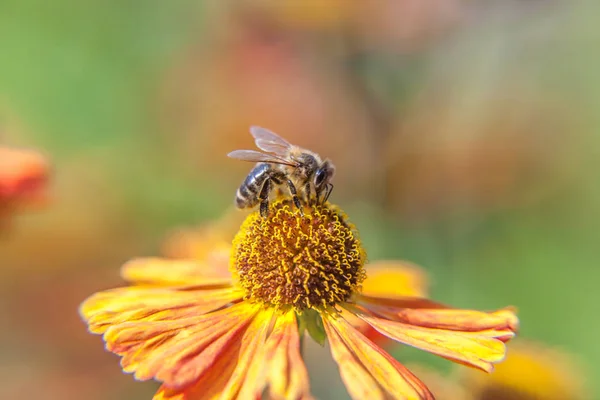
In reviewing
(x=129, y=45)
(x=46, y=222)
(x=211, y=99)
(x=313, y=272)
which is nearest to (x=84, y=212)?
(x=46, y=222)

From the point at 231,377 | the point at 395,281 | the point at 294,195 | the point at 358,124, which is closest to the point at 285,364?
the point at 231,377

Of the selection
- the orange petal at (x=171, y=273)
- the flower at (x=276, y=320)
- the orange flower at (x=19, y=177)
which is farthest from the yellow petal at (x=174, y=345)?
the orange flower at (x=19, y=177)

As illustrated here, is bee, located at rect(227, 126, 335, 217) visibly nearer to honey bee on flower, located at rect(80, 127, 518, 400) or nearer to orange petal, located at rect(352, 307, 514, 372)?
honey bee on flower, located at rect(80, 127, 518, 400)

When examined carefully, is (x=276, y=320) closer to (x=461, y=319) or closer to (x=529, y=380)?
(x=461, y=319)

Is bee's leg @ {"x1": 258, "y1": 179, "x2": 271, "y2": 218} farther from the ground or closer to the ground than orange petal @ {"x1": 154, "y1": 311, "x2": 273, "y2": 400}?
farther from the ground

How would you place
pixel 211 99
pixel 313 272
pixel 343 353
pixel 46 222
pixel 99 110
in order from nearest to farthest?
pixel 343 353 → pixel 313 272 → pixel 46 222 → pixel 211 99 → pixel 99 110


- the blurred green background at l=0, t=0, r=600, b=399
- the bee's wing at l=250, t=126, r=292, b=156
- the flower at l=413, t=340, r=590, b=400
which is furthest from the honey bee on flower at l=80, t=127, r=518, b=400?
the blurred green background at l=0, t=0, r=600, b=399

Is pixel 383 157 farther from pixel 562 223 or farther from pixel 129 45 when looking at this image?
pixel 129 45
